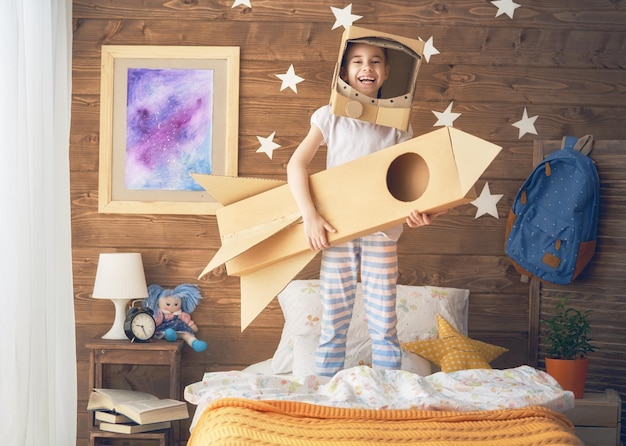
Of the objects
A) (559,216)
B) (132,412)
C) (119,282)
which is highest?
(559,216)

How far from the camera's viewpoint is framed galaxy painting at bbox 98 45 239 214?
299 centimetres

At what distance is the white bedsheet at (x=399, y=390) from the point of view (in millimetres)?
1798

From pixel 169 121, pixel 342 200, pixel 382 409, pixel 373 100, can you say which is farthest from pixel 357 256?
pixel 169 121

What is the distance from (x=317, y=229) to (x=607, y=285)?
1.34 meters

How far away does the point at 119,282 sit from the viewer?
9.17ft

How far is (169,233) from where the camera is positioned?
3.01 meters

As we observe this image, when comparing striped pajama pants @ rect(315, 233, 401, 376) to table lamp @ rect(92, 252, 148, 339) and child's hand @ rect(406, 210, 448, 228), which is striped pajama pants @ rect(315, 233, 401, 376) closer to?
child's hand @ rect(406, 210, 448, 228)

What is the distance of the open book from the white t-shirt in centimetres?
103

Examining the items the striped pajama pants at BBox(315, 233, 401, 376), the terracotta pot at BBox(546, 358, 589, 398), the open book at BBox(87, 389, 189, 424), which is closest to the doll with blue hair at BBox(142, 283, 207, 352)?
the open book at BBox(87, 389, 189, 424)

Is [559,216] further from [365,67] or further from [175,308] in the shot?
[175,308]

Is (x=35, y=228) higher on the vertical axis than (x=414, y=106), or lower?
lower

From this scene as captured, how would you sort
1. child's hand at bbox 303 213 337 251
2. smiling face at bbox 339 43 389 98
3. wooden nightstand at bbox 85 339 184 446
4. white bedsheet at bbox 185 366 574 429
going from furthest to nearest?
wooden nightstand at bbox 85 339 184 446
smiling face at bbox 339 43 389 98
child's hand at bbox 303 213 337 251
white bedsheet at bbox 185 366 574 429

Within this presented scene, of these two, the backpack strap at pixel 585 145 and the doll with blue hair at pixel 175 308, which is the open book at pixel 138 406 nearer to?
the doll with blue hair at pixel 175 308

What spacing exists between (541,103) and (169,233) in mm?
1522
